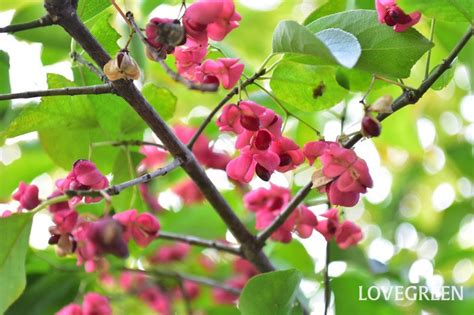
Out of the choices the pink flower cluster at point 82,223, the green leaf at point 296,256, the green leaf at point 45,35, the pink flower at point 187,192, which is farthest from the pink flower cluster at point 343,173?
the pink flower at point 187,192

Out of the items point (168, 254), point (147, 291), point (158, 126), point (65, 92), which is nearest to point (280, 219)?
point (158, 126)

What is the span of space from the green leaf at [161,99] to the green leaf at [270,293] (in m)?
0.27

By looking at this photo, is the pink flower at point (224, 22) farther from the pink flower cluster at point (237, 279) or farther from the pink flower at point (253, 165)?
the pink flower cluster at point (237, 279)

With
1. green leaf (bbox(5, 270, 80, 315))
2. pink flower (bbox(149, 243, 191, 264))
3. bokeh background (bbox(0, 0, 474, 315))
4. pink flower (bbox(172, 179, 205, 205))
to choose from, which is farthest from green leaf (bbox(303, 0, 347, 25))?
pink flower (bbox(172, 179, 205, 205))

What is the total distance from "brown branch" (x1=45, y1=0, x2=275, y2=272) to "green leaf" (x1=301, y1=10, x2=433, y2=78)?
20cm

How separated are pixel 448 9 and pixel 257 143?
25 centimetres

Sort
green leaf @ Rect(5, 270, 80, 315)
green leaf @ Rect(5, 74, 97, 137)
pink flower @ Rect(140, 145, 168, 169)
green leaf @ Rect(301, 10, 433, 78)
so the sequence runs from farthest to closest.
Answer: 1. pink flower @ Rect(140, 145, 168, 169)
2. green leaf @ Rect(5, 270, 80, 315)
3. green leaf @ Rect(5, 74, 97, 137)
4. green leaf @ Rect(301, 10, 433, 78)

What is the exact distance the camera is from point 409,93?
0.75 m

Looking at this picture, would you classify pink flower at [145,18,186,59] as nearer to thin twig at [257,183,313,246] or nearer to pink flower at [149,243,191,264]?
thin twig at [257,183,313,246]

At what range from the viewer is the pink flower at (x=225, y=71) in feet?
2.55

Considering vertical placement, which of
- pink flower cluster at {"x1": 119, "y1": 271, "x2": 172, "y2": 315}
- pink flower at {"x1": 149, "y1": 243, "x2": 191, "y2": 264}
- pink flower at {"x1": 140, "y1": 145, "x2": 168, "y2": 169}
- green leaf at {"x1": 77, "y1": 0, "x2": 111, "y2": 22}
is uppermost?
green leaf at {"x1": 77, "y1": 0, "x2": 111, "y2": 22}

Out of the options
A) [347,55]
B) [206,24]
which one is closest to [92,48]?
[206,24]

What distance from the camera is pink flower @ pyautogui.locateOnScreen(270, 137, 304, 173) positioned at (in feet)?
2.62

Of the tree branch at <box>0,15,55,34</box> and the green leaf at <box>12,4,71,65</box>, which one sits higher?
the tree branch at <box>0,15,55,34</box>
